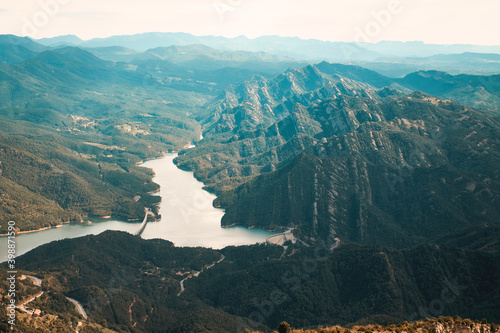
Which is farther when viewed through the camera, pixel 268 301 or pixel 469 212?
pixel 469 212

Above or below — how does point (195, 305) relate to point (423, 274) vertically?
below

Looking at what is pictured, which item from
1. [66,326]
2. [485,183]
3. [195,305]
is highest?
[485,183]

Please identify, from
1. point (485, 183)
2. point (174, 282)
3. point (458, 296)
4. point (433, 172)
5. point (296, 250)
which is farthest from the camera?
point (433, 172)

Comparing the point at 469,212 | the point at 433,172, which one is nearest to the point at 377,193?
the point at 433,172

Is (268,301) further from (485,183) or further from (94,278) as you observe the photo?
(485,183)

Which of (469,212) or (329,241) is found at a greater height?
(469,212)

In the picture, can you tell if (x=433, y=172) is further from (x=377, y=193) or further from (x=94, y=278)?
(x=94, y=278)

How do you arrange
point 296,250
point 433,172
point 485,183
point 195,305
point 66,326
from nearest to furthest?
point 66,326, point 195,305, point 296,250, point 485,183, point 433,172

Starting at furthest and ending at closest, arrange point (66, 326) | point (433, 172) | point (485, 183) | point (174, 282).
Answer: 1. point (433, 172)
2. point (485, 183)
3. point (174, 282)
4. point (66, 326)

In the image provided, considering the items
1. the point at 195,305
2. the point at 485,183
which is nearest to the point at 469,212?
the point at 485,183
